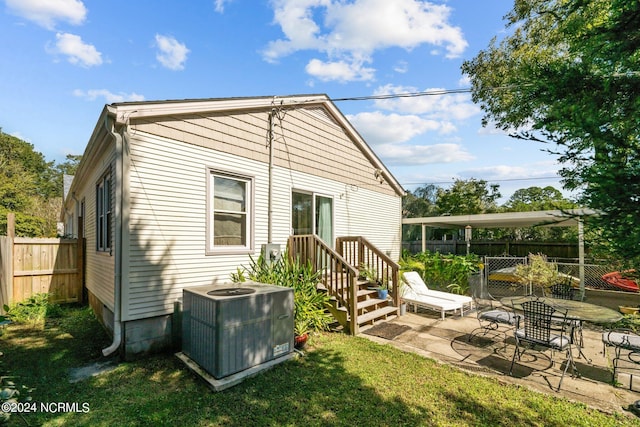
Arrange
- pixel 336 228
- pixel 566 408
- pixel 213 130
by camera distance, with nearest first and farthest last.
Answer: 1. pixel 566 408
2. pixel 213 130
3. pixel 336 228

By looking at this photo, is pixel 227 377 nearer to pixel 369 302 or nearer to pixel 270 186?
pixel 369 302

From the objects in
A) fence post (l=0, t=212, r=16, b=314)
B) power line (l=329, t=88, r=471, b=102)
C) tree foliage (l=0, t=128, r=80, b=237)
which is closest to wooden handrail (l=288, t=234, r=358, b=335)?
power line (l=329, t=88, r=471, b=102)

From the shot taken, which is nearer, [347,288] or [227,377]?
[227,377]

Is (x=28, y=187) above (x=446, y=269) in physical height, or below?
above

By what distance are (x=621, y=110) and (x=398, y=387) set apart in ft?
11.8

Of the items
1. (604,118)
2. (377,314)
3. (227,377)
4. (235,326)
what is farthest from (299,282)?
(604,118)

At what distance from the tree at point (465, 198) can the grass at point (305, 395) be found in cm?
2110

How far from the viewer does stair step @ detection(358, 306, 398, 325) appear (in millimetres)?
6145

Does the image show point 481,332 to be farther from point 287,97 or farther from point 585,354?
point 287,97

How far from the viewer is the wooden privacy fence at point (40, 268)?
23.1ft

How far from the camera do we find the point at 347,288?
6.07m

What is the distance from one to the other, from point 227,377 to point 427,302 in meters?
5.15

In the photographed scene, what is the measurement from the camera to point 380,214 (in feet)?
34.0

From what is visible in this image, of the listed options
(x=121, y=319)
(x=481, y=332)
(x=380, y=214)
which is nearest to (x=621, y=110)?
(x=481, y=332)
